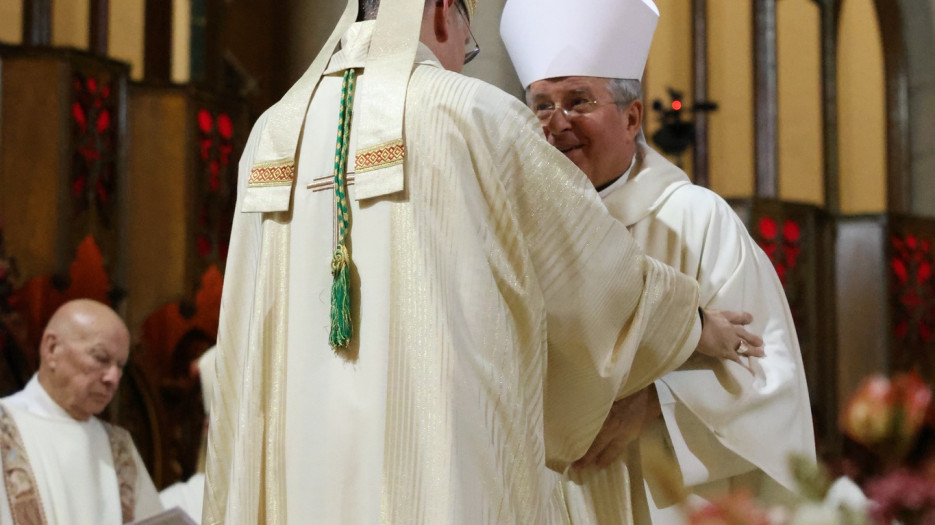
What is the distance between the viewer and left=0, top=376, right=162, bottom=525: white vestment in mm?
5258

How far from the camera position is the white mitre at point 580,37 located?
327cm

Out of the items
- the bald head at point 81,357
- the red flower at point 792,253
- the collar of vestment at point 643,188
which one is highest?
the collar of vestment at point 643,188

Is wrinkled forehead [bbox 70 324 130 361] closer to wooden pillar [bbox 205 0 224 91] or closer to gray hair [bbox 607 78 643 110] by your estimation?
wooden pillar [bbox 205 0 224 91]

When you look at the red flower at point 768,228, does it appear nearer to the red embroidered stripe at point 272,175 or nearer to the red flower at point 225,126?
the red flower at point 225,126

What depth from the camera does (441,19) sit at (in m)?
2.56

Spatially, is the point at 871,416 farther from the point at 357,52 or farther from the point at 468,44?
the point at 468,44

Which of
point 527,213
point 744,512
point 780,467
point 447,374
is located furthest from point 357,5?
point 744,512

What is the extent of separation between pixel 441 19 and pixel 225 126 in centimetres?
444

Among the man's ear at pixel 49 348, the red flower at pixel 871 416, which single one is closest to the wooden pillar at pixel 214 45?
the man's ear at pixel 49 348

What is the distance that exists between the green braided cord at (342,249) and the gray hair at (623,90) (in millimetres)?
978

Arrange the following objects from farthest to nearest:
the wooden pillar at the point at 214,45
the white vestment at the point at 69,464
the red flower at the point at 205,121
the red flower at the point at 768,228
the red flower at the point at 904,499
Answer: the red flower at the point at 768,228 → the wooden pillar at the point at 214,45 → the red flower at the point at 205,121 → the white vestment at the point at 69,464 → the red flower at the point at 904,499

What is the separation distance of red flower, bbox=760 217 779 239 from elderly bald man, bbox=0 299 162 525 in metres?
4.35

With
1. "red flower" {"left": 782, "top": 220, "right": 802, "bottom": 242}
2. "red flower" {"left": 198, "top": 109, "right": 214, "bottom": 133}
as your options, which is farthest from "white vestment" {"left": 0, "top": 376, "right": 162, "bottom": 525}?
"red flower" {"left": 782, "top": 220, "right": 802, "bottom": 242}

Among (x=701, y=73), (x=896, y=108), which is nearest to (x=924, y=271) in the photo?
(x=896, y=108)
